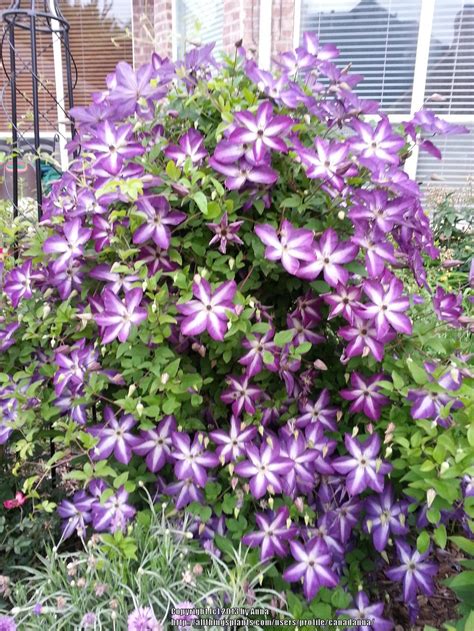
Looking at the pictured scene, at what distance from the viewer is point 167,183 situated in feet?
3.87

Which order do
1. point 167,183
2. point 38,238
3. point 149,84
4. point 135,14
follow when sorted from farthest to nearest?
point 135,14 < point 38,238 < point 149,84 < point 167,183

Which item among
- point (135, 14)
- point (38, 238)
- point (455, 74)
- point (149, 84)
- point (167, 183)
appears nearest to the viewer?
point (167, 183)

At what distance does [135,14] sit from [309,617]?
6.18 metres

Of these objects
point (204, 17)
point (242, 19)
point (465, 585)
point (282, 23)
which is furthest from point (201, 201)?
point (204, 17)

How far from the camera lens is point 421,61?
454 centimetres

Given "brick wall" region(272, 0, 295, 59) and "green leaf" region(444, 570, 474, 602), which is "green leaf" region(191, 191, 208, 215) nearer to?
"green leaf" region(444, 570, 474, 602)

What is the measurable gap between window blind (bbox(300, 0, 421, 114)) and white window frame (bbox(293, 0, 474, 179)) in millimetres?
57

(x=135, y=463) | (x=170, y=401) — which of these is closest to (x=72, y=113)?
(x=170, y=401)

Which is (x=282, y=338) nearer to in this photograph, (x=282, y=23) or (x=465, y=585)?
(x=465, y=585)

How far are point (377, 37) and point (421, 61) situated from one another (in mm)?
430

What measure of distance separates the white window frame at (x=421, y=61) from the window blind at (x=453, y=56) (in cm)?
6

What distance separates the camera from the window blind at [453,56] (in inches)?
176

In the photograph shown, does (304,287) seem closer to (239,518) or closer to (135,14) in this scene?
(239,518)

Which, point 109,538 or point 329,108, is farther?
point 329,108
